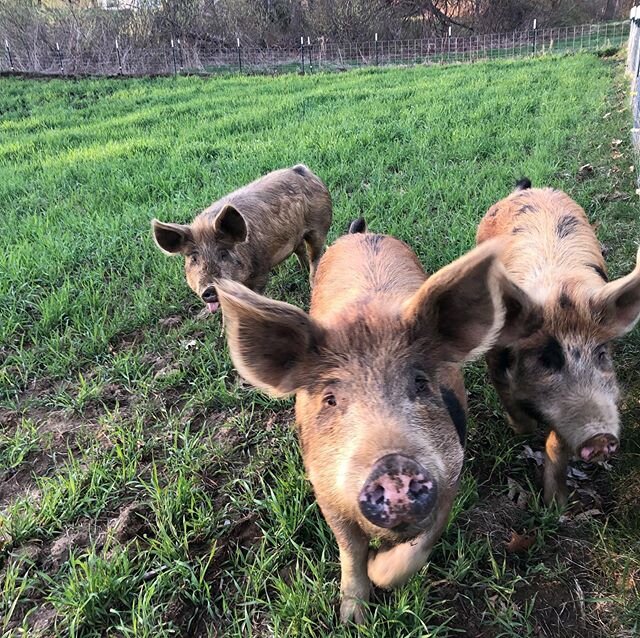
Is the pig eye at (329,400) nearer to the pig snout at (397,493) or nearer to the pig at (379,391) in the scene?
the pig at (379,391)

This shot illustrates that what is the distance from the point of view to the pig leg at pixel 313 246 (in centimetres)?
509

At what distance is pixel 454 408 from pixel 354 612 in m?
0.85

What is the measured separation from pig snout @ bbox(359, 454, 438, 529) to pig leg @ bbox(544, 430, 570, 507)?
1206 millimetres

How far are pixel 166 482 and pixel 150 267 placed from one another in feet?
8.48

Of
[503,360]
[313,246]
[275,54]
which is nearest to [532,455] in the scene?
[503,360]

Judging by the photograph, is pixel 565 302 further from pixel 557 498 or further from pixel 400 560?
pixel 400 560

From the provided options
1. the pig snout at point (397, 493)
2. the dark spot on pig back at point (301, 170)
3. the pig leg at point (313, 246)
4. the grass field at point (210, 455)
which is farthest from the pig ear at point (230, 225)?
the pig snout at point (397, 493)

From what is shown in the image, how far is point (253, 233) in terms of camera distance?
14.6 ft

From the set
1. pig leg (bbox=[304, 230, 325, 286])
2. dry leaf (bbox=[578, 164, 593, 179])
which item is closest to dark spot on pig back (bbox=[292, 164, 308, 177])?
pig leg (bbox=[304, 230, 325, 286])

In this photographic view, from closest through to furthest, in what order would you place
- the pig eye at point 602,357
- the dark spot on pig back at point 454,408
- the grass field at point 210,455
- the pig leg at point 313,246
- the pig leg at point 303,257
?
1. the dark spot on pig back at point 454,408
2. the grass field at point 210,455
3. the pig eye at point 602,357
4. the pig leg at point 313,246
5. the pig leg at point 303,257

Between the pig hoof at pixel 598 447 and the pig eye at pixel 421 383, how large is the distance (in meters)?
0.83

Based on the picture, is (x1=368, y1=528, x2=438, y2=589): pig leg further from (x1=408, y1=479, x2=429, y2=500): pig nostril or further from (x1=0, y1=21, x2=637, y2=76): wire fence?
(x1=0, y1=21, x2=637, y2=76): wire fence

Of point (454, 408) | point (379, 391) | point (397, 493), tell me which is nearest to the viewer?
point (397, 493)

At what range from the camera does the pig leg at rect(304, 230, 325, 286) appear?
509 centimetres
